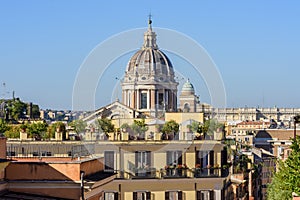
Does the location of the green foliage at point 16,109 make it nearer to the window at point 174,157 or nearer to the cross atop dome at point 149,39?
the cross atop dome at point 149,39

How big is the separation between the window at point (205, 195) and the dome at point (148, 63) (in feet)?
194

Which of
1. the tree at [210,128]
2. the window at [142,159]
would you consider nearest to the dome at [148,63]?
the tree at [210,128]

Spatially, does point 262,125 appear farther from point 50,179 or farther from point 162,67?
Result: point 50,179

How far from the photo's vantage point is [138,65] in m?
105

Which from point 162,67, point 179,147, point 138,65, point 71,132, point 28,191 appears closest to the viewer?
point 28,191

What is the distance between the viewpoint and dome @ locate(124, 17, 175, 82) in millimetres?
99500

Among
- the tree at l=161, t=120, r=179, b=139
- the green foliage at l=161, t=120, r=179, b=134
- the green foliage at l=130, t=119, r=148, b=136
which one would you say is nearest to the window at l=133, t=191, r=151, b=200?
the tree at l=161, t=120, r=179, b=139

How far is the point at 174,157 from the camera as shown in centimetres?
3981

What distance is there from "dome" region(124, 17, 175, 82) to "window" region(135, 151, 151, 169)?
5766 centimetres

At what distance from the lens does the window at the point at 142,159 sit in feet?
128

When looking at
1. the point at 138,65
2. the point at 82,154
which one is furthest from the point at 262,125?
the point at 82,154

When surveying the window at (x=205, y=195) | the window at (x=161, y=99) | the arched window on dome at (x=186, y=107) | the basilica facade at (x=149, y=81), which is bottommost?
the window at (x=205, y=195)

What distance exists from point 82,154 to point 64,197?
9015 mm

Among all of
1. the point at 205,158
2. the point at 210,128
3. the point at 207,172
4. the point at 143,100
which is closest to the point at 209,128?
the point at 210,128
